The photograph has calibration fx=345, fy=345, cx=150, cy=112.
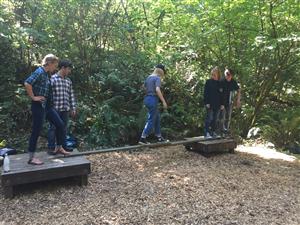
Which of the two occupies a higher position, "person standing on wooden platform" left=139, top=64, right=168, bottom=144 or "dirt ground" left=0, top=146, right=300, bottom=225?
"person standing on wooden platform" left=139, top=64, right=168, bottom=144

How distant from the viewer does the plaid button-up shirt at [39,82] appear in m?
5.16

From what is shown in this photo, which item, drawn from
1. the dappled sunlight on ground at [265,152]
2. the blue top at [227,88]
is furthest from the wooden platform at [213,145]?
the blue top at [227,88]

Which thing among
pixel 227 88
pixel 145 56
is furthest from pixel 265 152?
pixel 145 56

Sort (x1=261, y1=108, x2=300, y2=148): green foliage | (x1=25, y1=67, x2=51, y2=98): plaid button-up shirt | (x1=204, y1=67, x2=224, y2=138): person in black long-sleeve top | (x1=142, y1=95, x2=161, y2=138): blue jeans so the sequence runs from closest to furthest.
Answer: (x1=25, y1=67, x2=51, y2=98): plaid button-up shirt, (x1=142, y1=95, x2=161, y2=138): blue jeans, (x1=204, y1=67, x2=224, y2=138): person in black long-sleeve top, (x1=261, y1=108, x2=300, y2=148): green foliage

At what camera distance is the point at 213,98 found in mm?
7926

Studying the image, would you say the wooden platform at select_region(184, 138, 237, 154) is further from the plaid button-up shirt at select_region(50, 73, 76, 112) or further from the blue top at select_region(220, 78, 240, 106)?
the plaid button-up shirt at select_region(50, 73, 76, 112)

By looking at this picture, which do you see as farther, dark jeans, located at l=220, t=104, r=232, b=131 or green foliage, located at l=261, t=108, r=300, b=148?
green foliage, located at l=261, t=108, r=300, b=148

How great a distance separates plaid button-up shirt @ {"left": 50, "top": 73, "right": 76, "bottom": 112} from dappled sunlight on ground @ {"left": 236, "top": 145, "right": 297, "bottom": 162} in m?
4.62

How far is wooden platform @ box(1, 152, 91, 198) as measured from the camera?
505cm

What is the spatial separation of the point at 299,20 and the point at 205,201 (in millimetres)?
5433

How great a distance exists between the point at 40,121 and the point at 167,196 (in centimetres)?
228

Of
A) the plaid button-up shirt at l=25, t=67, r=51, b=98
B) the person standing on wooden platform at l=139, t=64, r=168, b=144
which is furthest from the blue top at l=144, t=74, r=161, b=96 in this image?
the plaid button-up shirt at l=25, t=67, r=51, b=98

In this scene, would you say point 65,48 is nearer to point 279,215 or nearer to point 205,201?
point 205,201

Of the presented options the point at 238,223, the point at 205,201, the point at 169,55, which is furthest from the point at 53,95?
the point at 169,55
